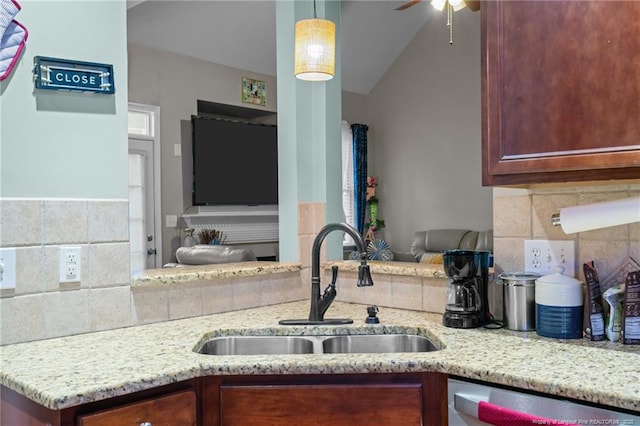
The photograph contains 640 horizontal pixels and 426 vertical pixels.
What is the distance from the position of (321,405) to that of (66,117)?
44.6 inches

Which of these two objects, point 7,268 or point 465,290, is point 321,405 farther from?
point 7,268

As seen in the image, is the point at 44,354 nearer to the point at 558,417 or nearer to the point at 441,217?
the point at 558,417

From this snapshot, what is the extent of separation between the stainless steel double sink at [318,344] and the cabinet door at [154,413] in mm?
419

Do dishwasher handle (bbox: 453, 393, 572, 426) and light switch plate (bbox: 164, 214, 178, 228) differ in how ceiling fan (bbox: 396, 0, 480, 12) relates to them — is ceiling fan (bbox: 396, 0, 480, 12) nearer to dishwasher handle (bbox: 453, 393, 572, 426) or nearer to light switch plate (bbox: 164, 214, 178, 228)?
dishwasher handle (bbox: 453, 393, 572, 426)

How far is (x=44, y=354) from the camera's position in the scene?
1.52 meters

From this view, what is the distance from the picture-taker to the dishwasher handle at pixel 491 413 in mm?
1266

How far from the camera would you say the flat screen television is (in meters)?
6.36

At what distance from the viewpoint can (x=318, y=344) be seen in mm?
1854

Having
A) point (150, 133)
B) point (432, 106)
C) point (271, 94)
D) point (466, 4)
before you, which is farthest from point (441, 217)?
point (150, 133)

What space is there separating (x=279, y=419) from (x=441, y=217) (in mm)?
6265

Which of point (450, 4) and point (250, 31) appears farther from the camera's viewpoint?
point (250, 31)

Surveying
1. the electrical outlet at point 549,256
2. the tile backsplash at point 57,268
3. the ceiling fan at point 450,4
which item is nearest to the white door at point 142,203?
the ceiling fan at point 450,4

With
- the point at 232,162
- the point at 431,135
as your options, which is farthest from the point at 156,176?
the point at 431,135

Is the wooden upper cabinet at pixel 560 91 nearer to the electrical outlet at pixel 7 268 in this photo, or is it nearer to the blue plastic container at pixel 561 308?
the blue plastic container at pixel 561 308
